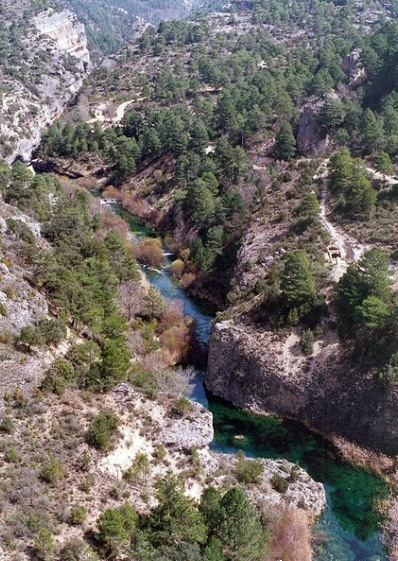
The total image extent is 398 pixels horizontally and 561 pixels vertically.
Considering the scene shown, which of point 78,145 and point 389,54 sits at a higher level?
point 389,54

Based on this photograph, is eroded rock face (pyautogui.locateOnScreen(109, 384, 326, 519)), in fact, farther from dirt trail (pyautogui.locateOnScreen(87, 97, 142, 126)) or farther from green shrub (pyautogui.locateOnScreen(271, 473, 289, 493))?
dirt trail (pyautogui.locateOnScreen(87, 97, 142, 126))

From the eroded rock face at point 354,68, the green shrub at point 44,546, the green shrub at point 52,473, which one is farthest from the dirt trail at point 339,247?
the eroded rock face at point 354,68

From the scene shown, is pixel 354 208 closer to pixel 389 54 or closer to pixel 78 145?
pixel 389 54

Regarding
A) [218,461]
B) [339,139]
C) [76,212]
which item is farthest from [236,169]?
[218,461]

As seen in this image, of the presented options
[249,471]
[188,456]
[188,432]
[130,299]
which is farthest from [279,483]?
[130,299]

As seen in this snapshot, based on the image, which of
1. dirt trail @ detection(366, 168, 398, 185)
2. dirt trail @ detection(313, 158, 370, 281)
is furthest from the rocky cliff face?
dirt trail @ detection(366, 168, 398, 185)

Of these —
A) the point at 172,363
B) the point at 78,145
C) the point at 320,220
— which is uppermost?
the point at 320,220

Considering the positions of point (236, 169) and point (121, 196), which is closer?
point (236, 169)

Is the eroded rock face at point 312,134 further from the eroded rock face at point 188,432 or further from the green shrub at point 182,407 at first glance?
the eroded rock face at point 188,432

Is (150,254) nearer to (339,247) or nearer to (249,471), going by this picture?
(339,247)
